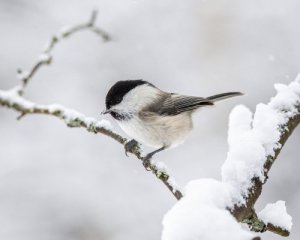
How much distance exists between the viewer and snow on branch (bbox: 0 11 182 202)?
1.59 m

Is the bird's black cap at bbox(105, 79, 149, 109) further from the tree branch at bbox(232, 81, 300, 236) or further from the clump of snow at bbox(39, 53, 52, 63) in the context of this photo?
the tree branch at bbox(232, 81, 300, 236)

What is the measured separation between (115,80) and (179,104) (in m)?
3.37

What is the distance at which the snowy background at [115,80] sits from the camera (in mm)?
5346

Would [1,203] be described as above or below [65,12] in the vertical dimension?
below

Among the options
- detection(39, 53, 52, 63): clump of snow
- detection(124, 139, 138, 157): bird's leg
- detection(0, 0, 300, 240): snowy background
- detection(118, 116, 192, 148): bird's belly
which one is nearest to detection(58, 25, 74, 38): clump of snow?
detection(39, 53, 52, 63): clump of snow

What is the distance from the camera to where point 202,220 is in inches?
37.4

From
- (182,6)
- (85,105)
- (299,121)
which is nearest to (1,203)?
(85,105)

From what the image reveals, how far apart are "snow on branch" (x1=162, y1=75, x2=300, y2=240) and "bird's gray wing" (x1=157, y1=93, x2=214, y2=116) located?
122cm

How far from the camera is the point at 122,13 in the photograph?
7.15 m

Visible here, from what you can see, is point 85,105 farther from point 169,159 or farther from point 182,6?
point 182,6

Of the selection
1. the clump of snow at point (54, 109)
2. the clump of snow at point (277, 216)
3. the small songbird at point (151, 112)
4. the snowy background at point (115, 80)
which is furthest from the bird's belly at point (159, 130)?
the snowy background at point (115, 80)

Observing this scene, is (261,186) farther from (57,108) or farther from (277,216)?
(57,108)

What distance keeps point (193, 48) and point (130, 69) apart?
0.91 m

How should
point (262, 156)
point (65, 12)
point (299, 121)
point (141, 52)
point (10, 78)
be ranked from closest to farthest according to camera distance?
point (262, 156)
point (299, 121)
point (10, 78)
point (141, 52)
point (65, 12)
